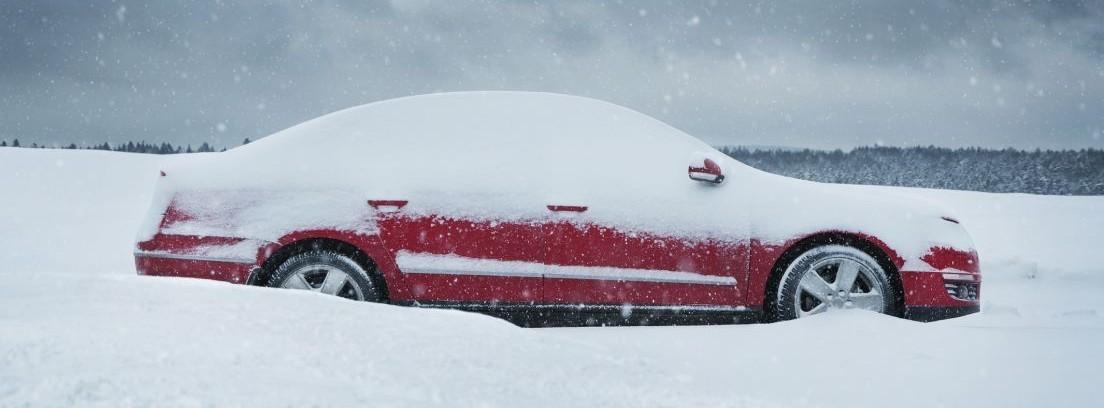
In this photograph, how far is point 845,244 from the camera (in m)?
4.30

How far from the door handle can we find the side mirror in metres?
0.67

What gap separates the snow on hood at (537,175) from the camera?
4.15 m

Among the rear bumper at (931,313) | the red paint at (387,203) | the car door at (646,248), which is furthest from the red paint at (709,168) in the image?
the red paint at (387,203)

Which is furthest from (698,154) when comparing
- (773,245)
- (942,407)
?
(942,407)

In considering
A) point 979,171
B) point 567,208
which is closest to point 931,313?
point 567,208

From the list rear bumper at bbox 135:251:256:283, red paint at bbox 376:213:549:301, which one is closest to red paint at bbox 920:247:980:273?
red paint at bbox 376:213:549:301

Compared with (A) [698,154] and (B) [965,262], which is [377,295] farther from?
(B) [965,262]

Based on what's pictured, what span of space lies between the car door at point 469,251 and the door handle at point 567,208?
0.33 ft

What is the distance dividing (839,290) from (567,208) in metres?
1.56

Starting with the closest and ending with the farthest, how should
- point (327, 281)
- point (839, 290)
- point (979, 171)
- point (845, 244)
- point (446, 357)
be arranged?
1. point (446, 357)
2. point (327, 281)
3. point (839, 290)
4. point (845, 244)
5. point (979, 171)

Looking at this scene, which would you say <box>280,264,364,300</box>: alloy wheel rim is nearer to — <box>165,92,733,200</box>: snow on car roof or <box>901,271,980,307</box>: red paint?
<box>165,92,733,200</box>: snow on car roof

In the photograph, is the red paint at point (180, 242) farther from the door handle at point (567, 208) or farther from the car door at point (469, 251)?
the door handle at point (567, 208)

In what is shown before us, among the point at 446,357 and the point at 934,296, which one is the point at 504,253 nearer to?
the point at 446,357

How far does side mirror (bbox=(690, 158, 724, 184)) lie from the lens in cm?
424
